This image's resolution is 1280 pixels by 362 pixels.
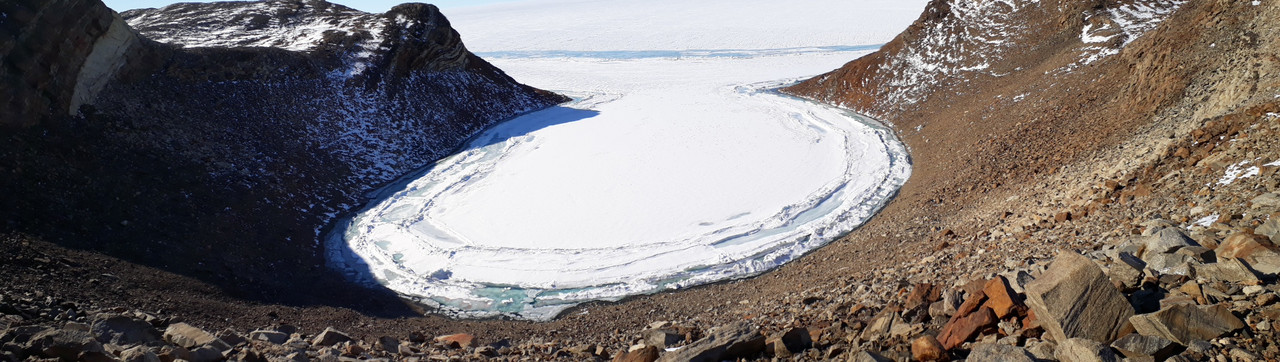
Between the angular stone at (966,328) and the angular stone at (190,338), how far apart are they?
253 inches

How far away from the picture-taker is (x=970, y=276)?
7652 millimetres

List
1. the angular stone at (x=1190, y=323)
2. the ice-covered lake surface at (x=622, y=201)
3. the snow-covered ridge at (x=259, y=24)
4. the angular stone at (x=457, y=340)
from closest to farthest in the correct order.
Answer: the angular stone at (x=1190, y=323)
the angular stone at (x=457, y=340)
the ice-covered lake surface at (x=622, y=201)
the snow-covered ridge at (x=259, y=24)

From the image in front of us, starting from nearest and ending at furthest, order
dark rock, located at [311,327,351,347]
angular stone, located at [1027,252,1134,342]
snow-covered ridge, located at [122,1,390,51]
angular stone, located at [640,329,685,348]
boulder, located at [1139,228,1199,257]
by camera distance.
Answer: angular stone, located at [1027,252,1134,342] → boulder, located at [1139,228,1199,257] → angular stone, located at [640,329,685,348] → dark rock, located at [311,327,351,347] → snow-covered ridge, located at [122,1,390,51]

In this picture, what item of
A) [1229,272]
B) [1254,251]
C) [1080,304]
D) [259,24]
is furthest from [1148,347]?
[259,24]

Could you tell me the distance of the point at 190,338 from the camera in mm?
6930

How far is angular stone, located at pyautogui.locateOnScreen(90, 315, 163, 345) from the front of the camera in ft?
21.9

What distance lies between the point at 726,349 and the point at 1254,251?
163 inches

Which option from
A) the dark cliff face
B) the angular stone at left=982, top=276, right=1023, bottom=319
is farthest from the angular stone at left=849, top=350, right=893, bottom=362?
the dark cliff face

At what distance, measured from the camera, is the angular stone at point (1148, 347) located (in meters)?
4.60

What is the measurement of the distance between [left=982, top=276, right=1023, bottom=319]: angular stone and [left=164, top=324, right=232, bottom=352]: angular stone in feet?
22.5

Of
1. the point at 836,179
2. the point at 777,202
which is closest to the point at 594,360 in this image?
the point at 777,202

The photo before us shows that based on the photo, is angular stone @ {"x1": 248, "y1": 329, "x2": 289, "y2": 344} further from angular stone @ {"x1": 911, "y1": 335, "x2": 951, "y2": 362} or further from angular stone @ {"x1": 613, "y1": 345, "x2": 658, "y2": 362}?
angular stone @ {"x1": 911, "y1": 335, "x2": 951, "y2": 362}

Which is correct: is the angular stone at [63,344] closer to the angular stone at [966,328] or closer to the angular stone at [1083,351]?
the angular stone at [966,328]

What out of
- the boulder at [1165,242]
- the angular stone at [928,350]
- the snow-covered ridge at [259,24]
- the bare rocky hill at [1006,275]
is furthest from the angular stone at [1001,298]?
the snow-covered ridge at [259,24]
